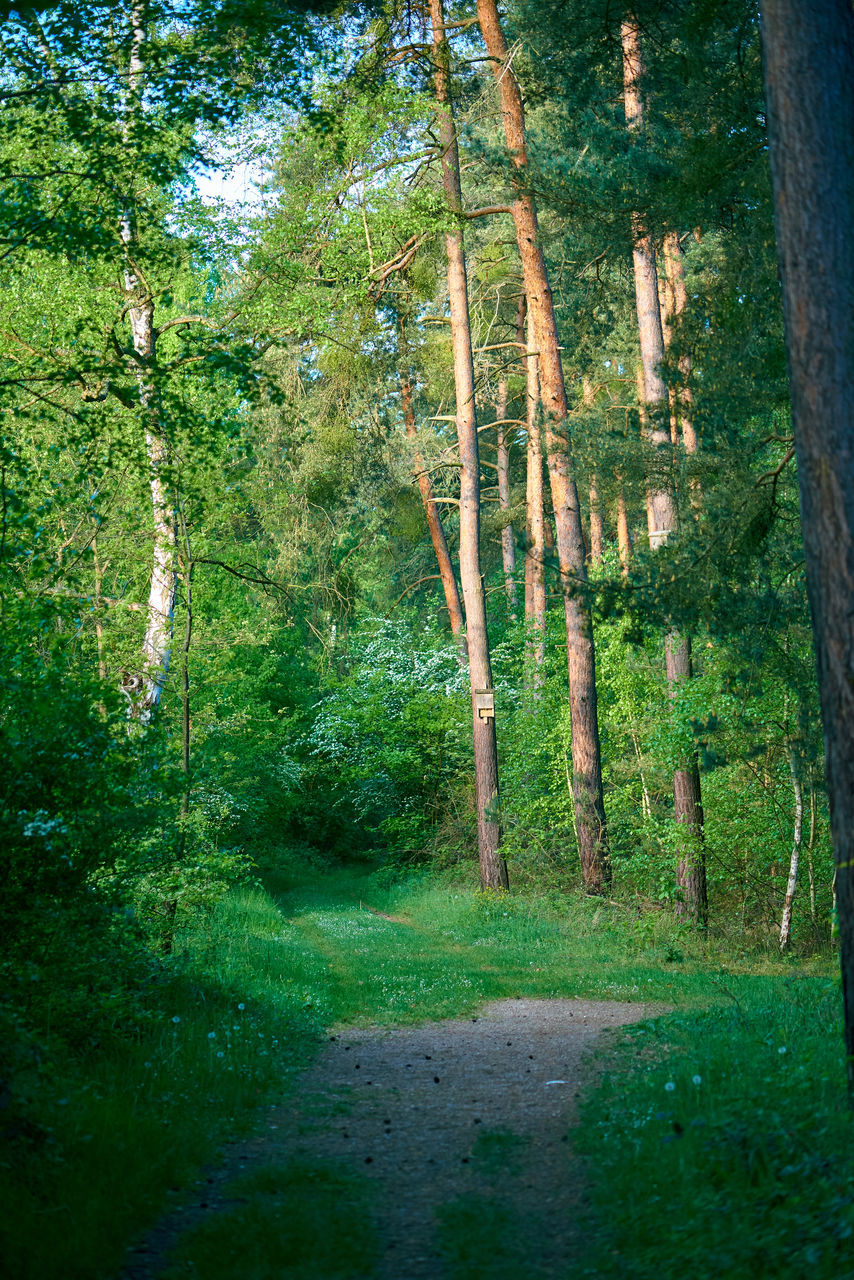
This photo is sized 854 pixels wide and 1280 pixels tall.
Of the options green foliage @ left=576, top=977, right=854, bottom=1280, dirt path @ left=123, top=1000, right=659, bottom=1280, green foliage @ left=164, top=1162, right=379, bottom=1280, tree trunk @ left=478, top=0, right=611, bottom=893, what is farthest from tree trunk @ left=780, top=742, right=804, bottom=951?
green foliage @ left=164, top=1162, right=379, bottom=1280

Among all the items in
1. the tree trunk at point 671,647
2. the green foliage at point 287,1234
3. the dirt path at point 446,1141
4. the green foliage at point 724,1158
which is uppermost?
the tree trunk at point 671,647

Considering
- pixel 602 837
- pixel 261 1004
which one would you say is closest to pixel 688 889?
pixel 602 837

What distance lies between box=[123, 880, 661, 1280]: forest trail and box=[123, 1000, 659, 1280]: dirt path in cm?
1

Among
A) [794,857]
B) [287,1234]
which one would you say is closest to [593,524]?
[794,857]

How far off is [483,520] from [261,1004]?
25708 millimetres

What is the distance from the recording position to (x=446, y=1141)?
256 inches

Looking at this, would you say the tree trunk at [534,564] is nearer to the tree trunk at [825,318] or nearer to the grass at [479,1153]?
the grass at [479,1153]

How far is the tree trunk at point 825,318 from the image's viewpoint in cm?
599

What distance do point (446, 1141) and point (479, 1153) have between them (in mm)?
359

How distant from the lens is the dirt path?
4883 mm

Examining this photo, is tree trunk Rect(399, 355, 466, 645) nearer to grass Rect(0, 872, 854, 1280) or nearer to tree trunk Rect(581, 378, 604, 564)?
tree trunk Rect(581, 378, 604, 564)

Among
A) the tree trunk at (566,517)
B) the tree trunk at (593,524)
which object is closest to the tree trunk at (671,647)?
the tree trunk at (566,517)

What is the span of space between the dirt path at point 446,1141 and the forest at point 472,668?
40 millimetres

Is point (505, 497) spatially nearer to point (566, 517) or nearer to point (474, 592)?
point (474, 592)
